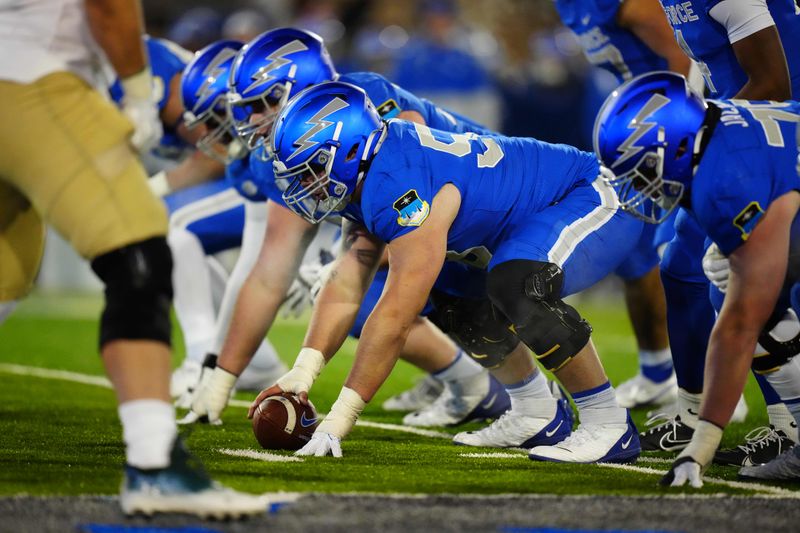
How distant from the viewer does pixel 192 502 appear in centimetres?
296

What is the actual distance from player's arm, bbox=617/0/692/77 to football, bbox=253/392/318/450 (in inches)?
97.4

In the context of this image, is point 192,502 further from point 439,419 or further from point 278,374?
point 278,374

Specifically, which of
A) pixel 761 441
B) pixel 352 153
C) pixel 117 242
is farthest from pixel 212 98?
pixel 761 441

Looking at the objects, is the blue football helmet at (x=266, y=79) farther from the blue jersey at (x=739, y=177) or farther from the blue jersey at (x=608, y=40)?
the blue jersey at (x=739, y=177)

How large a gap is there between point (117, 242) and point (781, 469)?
2119mm

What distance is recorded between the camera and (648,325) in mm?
5699

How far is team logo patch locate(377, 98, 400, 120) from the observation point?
16.1 ft

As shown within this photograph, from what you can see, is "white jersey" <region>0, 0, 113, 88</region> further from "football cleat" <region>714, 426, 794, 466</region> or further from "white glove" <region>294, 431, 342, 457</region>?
"football cleat" <region>714, 426, 794, 466</region>

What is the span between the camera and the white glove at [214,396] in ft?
15.5

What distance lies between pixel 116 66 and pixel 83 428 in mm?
1995

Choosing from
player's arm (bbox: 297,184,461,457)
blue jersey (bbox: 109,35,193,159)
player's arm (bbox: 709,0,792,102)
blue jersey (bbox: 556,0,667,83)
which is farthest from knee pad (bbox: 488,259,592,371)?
blue jersey (bbox: 109,35,193,159)

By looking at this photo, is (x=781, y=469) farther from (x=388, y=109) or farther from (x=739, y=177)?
(x=388, y=109)

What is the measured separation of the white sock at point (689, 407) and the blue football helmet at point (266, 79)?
1824mm

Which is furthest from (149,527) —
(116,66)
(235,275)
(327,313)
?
(235,275)
